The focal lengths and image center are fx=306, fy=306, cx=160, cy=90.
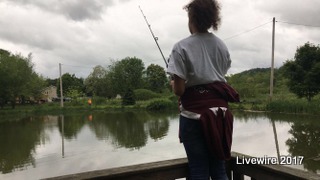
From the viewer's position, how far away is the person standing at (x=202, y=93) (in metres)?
1.43

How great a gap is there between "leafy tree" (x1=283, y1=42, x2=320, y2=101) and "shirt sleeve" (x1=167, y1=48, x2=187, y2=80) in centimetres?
2002

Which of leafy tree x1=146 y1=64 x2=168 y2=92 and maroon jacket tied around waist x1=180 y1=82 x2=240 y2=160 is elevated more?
leafy tree x1=146 y1=64 x2=168 y2=92

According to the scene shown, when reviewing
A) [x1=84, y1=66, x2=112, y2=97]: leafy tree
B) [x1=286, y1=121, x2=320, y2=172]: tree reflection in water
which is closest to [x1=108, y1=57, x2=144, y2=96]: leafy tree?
[x1=84, y1=66, x2=112, y2=97]: leafy tree

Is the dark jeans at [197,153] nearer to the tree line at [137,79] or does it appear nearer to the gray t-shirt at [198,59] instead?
the gray t-shirt at [198,59]

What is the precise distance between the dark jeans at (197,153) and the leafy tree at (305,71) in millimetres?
19864

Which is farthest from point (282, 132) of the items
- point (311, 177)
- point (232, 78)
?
point (232, 78)

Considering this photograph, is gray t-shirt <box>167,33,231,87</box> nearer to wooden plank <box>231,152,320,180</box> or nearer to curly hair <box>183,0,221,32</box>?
curly hair <box>183,0,221,32</box>

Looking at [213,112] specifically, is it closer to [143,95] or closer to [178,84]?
[178,84]

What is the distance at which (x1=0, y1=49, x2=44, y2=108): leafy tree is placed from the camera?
3419 cm

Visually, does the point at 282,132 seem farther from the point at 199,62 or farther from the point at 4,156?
the point at 199,62

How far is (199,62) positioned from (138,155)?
25.8 feet

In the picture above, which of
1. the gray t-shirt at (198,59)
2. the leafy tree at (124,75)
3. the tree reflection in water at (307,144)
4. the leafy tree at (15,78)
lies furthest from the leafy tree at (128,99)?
the gray t-shirt at (198,59)

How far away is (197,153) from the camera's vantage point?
147 cm

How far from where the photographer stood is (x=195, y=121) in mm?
1442
